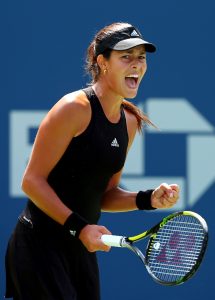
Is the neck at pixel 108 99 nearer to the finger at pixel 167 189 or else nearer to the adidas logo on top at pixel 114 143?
the adidas logo on top at pixel 114 143

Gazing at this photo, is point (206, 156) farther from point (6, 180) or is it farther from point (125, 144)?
point (125, 144)

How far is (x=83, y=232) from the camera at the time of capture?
11.2 feet

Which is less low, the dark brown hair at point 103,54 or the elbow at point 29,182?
the dark brown hair at point 103,54

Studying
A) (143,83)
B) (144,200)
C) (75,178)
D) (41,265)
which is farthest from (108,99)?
(143,83)

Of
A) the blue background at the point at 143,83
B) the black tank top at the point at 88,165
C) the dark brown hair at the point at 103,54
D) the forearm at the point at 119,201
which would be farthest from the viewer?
the blue background at the point at 143,83

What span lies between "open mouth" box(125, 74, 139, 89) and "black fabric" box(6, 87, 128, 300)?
0.14 meters

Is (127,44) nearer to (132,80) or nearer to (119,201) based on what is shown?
(132,80)

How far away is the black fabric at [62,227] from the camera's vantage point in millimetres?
3535

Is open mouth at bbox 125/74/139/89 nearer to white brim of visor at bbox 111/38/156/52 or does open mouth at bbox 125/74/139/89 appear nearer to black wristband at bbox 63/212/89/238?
white brim of visor at bbox 111/38/156/52

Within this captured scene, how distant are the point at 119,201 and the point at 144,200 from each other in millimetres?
139

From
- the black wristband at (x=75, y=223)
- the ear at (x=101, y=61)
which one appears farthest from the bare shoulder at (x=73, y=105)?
the black wristband at (x=75, y=223)

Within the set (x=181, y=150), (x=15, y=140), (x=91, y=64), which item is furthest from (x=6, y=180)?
(x=91, y=64)

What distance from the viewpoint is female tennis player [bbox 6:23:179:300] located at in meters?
3.46

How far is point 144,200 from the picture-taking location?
378 cm
